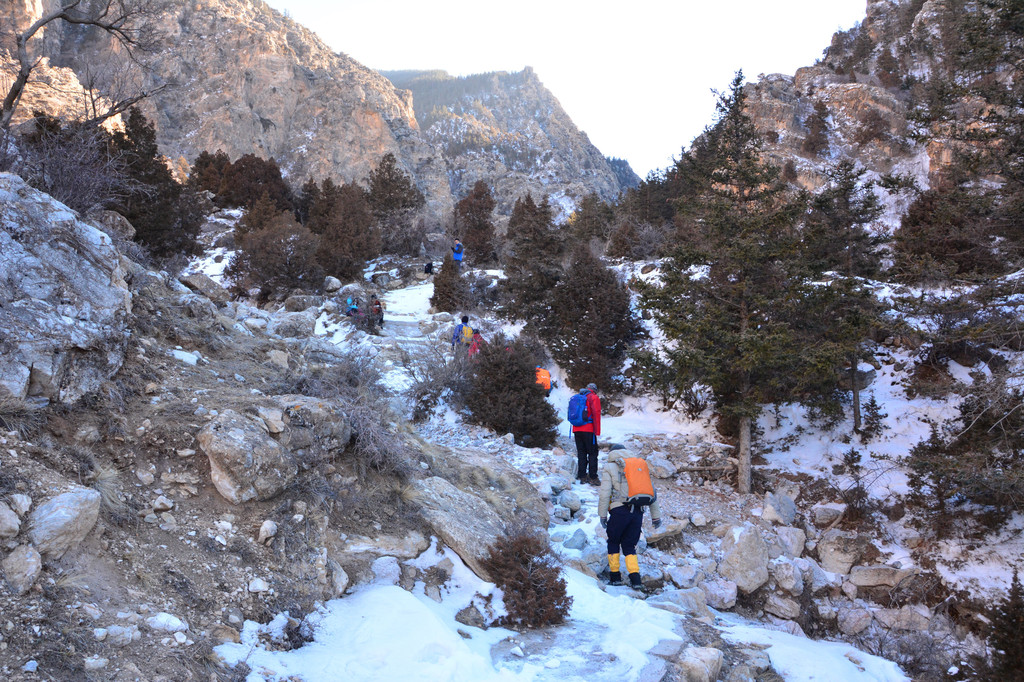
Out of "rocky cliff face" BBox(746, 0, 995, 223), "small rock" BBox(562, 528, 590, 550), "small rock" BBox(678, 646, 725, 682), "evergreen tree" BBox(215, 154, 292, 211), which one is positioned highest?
"rocky cliff face" BBox(746, 0, 995, 223)

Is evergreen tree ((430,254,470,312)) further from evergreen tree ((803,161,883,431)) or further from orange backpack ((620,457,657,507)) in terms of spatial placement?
orange backpack ((620,457,657,507))

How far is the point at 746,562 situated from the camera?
6.77 m

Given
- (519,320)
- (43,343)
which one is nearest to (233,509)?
(43,343)

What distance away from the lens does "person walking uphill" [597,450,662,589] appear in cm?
577

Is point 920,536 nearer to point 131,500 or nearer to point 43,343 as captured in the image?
point 131,500

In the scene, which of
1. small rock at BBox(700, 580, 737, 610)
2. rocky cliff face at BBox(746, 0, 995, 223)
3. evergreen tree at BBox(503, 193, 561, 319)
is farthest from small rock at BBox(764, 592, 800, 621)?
rocky cliff face at BBox(746, 0, 995, 223)

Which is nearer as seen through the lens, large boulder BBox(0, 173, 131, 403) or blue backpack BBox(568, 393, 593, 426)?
large boulder BBox(0, 173, 131, 403)

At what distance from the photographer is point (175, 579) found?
11.3 feet

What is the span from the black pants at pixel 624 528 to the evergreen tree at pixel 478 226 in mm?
22955

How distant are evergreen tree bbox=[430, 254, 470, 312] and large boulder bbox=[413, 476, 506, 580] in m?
13.2

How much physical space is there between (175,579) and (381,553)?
1665 mm

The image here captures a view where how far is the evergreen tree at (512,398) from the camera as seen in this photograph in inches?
424

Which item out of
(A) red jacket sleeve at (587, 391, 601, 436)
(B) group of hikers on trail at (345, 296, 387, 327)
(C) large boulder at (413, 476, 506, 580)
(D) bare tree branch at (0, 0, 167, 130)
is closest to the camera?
(C) large boulder at (413, 476, 506, 580)

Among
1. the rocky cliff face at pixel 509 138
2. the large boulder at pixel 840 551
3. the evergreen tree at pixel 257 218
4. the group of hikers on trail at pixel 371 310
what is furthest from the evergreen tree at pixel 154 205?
the rocky cliff face at pixel 509 138
